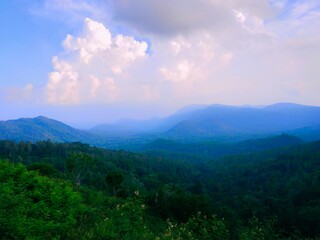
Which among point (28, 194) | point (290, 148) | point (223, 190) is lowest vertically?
point (223, 190)

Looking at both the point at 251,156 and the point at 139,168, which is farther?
the point at 251,156

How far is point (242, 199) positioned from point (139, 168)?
47.8 metres

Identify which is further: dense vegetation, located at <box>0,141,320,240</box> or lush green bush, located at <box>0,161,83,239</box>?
dense vegetation, located at <box>0,141,320,240</box>

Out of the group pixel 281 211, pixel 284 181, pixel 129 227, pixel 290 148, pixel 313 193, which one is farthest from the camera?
pixel 290 148

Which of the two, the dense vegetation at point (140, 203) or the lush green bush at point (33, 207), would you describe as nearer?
the lush green bush at point (33, 207)

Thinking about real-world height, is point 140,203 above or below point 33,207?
below

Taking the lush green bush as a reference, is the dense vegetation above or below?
below

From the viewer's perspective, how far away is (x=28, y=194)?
40.9ft

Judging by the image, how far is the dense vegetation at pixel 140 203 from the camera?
391 inches

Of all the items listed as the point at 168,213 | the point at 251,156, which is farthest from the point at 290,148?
the point at 168,213

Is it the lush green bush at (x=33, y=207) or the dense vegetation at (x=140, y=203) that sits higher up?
the lush green bush at (x=33, y=207)

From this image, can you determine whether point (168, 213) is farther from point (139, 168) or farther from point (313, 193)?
Answer: point (139, 168)

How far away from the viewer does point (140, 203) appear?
16656 mm

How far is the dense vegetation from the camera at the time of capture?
9.92 m
